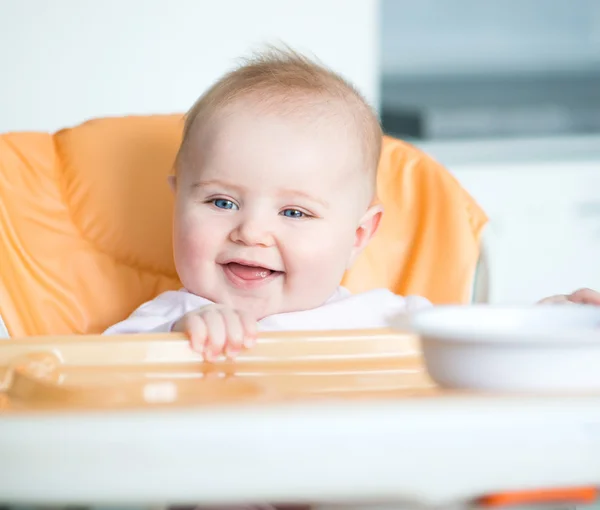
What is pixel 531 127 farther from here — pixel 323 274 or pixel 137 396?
pixel 137 396

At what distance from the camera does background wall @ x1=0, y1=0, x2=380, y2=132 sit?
6.47ft

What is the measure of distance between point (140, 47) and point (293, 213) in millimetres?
1018

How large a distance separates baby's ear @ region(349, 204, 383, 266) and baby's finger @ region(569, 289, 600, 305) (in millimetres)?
314

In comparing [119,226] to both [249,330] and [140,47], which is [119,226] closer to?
[249,330]

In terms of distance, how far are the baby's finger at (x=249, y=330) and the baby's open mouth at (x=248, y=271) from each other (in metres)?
0.23

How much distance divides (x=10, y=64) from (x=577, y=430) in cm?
161

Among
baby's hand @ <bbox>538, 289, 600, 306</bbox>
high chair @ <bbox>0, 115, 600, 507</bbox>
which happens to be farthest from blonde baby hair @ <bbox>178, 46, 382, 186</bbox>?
baby's hand @ <bbox>538, 289, 600, 306</bbox>

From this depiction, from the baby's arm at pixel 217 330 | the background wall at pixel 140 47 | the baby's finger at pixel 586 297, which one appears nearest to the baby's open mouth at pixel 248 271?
the baby's arm at pixel 217 330

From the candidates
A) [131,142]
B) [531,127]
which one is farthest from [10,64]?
[531,127]

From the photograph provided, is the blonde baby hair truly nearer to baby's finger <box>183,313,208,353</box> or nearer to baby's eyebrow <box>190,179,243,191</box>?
baby's eyebrow <box>190,179,243,191</box>

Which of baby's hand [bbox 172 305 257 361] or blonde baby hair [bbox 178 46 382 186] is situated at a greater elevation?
blonde baby hair [bbox 178 46 382 186]

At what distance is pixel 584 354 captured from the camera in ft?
2.24

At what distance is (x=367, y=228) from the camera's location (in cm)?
129

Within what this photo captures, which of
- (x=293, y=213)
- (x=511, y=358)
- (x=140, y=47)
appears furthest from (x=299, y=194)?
(x=140, y=47)
